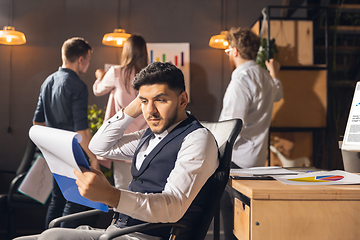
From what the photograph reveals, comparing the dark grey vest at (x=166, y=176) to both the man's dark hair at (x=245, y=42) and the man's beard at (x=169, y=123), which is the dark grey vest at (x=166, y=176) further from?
the man's dark hair at (x=245, y=42)

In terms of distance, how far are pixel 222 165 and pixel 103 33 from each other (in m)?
2.82

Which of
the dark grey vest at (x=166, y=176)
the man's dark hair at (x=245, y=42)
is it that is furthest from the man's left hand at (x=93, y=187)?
the man's dark hair at (x=245, y=42)

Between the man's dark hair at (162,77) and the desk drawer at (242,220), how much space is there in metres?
0.51

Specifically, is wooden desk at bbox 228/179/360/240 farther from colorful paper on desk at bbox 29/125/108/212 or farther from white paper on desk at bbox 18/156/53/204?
white paper on desk at bbox 18/156/53/204

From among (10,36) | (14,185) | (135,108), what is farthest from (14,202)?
(135,108)

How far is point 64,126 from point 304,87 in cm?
215

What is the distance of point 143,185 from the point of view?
125 centimetres

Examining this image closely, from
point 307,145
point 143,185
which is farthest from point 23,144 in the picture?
point 307,145

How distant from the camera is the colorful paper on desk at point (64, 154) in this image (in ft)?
2.96

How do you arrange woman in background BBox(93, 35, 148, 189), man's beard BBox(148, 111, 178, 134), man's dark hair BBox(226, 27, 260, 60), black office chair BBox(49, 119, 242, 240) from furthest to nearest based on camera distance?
woman in background BBox(93, 35, 148, 189) < man's dark hair BBox(226, 27, 260, 60) < man's beard BBox(148, 111, 178, 134) < black office chair BBox(49, 119, 242, 240)

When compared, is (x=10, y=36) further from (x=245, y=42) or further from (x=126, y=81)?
(x=245, y=42)

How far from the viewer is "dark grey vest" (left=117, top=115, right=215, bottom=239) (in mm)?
1188

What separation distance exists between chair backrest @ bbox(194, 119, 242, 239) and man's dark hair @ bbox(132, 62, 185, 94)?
0.29m

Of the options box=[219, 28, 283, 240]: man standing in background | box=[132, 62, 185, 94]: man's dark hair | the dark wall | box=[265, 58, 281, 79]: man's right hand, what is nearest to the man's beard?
box=[132, 62, 185, 94]: man's dark hair
